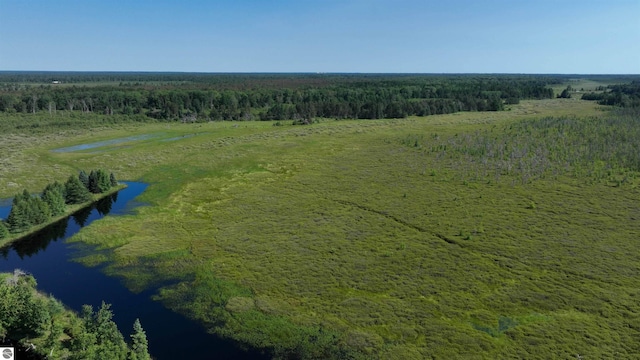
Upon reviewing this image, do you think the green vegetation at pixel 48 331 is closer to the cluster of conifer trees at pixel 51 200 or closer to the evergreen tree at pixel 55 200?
the cluster of conifer trees at pixel 51 200

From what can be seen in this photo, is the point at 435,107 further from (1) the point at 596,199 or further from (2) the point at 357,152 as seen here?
(1) the point at 596,199

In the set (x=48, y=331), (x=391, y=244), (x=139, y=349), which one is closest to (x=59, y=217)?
(x=48, y=331)

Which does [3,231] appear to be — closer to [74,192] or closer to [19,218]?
[19,218]

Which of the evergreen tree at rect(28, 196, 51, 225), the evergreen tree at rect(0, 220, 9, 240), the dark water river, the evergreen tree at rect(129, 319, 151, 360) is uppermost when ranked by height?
the evergreen tree at rect(28, 196, 51, 225)

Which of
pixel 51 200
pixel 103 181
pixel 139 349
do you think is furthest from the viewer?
pixel 103 181

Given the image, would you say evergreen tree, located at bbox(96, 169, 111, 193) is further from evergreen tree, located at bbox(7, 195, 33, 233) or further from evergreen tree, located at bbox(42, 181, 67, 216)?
evergreen tree, located at bbox(7, 195, 33, 233)

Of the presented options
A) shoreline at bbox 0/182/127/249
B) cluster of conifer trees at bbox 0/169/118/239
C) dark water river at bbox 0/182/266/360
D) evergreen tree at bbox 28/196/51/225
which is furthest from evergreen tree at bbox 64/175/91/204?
evergreen tree at bbox 28/196/51/225
